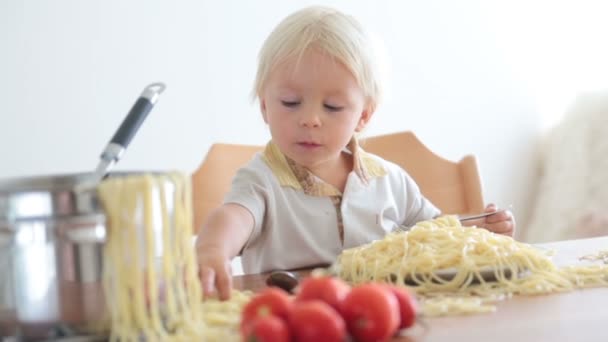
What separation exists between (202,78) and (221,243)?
1.44 meters

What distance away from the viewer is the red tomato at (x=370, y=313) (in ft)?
2.18

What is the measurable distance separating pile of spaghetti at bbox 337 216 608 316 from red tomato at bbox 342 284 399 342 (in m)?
0.22

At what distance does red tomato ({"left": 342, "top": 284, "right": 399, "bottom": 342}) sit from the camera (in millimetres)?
666

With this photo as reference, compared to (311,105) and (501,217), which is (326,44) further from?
(501,217)

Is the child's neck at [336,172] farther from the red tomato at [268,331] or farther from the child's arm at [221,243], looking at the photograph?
the red tomato at [268,331]

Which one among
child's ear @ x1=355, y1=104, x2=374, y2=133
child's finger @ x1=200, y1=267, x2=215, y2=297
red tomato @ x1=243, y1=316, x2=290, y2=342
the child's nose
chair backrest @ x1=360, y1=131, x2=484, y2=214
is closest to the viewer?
red tomato @ x1=243, y1=316, x2=290, y2=342

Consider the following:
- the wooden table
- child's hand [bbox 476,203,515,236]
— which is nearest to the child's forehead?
child's hand [bbox 476,203,515,236]

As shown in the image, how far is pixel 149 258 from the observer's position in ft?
2.17

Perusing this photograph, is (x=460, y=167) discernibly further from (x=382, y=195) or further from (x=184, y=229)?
(x=184, y=229)

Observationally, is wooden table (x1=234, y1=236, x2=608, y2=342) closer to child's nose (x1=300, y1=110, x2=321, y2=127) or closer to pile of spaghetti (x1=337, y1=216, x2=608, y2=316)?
pile of spaghetti (x1=337, y1=216, x2=608, y2=316)

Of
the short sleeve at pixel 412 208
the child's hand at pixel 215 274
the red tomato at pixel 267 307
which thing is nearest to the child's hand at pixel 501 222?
the short sleeve at pixel 412 208

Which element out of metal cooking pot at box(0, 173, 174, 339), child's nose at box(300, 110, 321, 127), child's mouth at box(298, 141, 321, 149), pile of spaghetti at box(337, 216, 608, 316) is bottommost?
pile of spaghetti at box(337, 216, 608, 316)

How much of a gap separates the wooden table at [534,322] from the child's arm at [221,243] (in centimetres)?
29

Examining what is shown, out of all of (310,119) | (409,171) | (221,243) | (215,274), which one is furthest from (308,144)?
(409,171)
